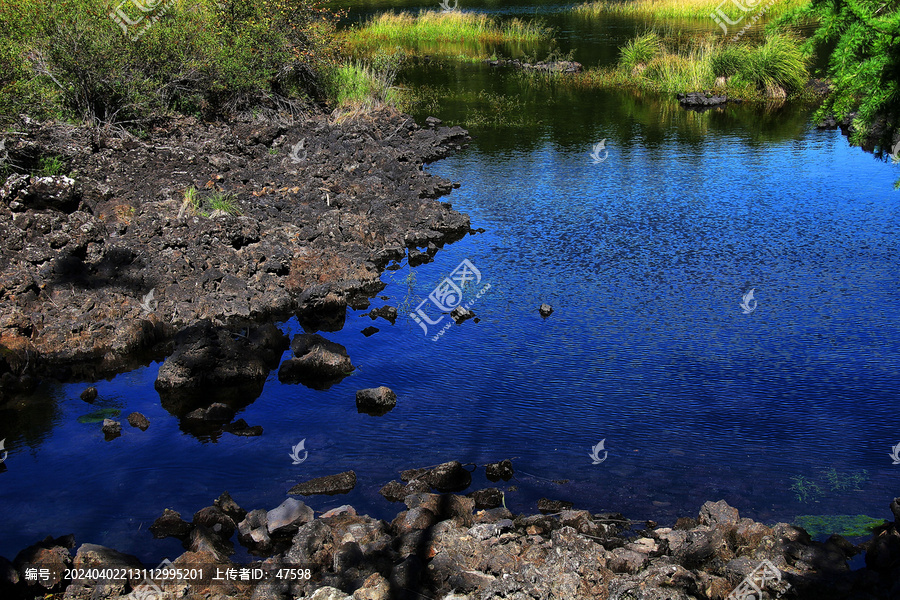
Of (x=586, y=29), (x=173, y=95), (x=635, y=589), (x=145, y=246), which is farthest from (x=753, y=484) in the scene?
(x=586, y=29)

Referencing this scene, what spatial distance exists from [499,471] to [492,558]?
4.84ft

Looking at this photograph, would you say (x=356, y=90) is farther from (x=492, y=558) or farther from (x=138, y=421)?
(x=492, y=558)

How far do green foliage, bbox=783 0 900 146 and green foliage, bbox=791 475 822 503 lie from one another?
2.97 metres

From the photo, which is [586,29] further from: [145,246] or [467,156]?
[145,246]

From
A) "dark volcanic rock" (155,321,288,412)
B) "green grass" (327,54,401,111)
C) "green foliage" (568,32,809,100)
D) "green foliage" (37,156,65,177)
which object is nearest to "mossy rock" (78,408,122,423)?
"dark volcanic rock" (155,321,288,412)

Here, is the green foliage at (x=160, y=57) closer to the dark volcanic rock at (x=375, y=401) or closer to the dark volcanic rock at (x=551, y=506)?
the dark volcanic rock at (x=375, y=401)

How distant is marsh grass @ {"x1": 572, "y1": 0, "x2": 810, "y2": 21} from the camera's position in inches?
1268

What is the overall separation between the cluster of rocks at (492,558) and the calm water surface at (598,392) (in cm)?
45

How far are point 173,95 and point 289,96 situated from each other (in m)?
2.90

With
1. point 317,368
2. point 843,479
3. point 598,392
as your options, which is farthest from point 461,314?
point 843,479

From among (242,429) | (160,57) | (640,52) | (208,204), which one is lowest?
(242,429)

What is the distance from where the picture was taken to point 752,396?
6.80 m

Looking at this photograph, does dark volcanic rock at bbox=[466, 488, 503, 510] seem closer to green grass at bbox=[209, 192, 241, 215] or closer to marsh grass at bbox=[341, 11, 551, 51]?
green grass at bbox=[209, 192, 241, 215]

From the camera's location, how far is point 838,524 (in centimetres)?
509
